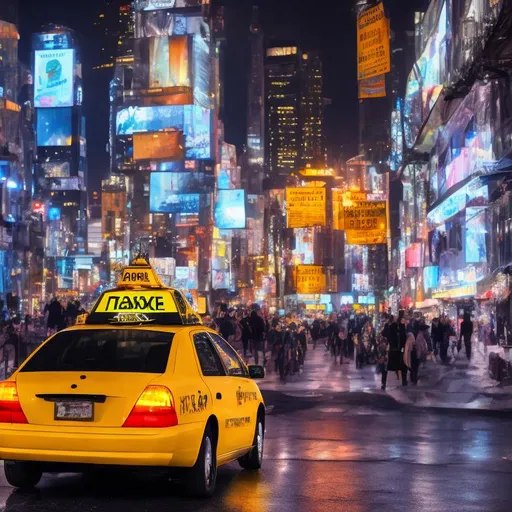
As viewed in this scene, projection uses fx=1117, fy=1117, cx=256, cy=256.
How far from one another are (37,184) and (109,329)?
177677 millimetres

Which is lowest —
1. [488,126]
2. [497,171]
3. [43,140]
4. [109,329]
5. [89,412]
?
[89,412]

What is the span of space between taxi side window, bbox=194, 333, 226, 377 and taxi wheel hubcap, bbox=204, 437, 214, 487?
0.66 meters

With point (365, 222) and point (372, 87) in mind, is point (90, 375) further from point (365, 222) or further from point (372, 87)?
point (365, 222)

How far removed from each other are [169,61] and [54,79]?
29979 millimetres

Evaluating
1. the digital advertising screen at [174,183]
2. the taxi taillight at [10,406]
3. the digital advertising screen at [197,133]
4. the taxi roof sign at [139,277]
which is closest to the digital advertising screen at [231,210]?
the digital advertising screen at [174,183]

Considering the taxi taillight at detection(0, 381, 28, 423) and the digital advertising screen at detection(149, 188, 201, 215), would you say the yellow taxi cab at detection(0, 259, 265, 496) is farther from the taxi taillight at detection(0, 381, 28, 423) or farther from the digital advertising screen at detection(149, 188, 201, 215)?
the digital advertising screen at detection(149, 188, 201, 215)

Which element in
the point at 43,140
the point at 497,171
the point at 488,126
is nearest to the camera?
the point at 497,171

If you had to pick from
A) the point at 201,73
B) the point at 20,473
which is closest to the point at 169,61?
the point at 201,73

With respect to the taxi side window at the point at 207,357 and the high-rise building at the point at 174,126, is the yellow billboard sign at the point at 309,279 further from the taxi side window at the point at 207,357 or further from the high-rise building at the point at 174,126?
the taxi side window at the point at 207,357

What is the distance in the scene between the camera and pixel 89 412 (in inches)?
328

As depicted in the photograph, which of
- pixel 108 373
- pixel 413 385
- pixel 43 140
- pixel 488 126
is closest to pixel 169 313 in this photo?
pixel 108 373

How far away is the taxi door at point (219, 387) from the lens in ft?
30.4

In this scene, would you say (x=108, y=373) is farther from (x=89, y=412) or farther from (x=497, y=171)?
(x=497, y=171)

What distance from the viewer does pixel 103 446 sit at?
8164 millimetres
